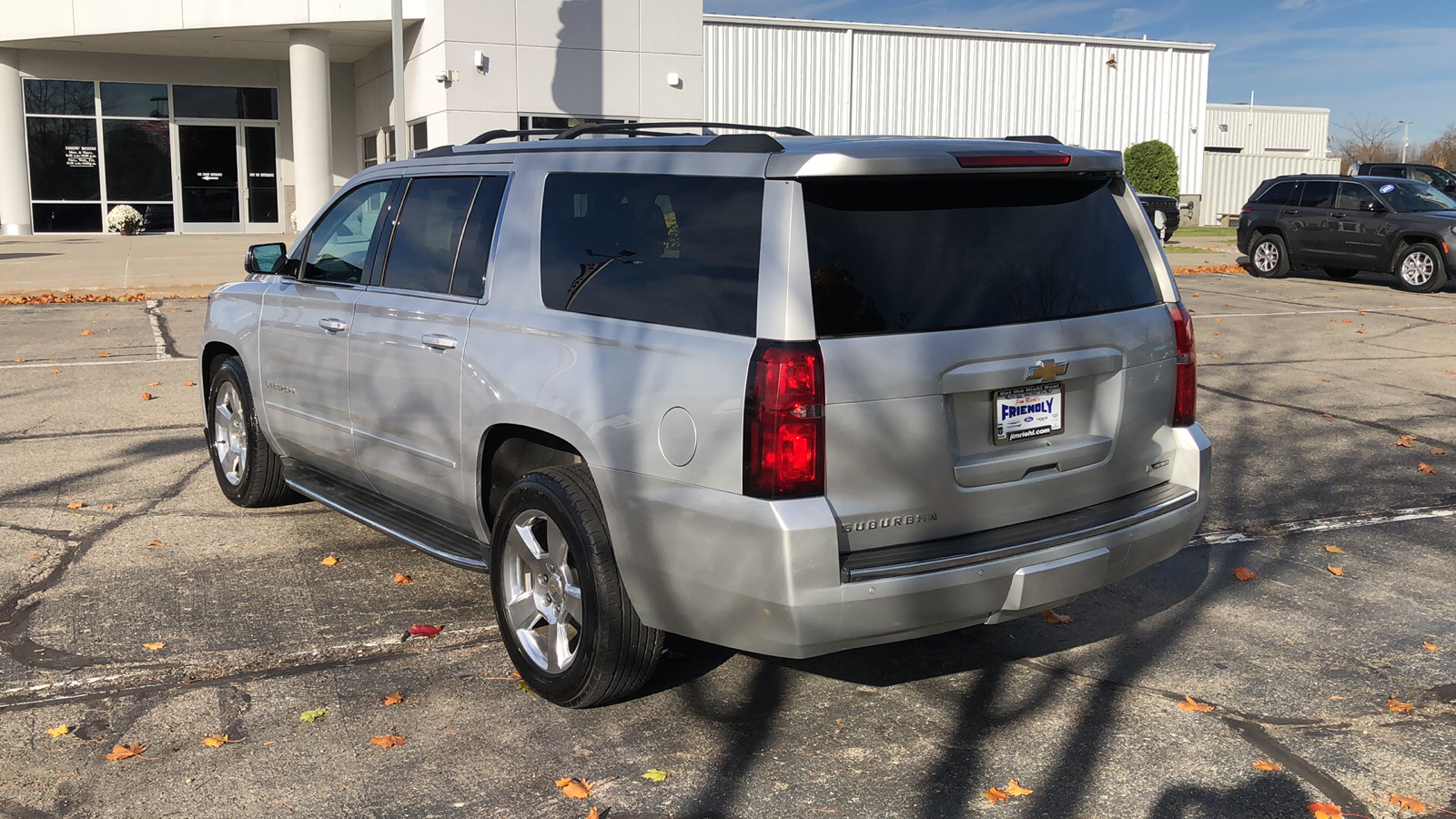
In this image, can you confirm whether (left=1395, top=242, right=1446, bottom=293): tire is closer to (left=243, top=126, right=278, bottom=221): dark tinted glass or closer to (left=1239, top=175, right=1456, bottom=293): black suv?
(left=1239, top=175, right=1456, bottom=293): black suv

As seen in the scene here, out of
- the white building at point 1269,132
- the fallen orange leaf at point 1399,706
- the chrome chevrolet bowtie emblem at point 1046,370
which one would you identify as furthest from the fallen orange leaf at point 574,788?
the white building at point 1269,132

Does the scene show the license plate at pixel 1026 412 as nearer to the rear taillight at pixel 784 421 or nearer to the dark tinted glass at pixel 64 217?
the rear taillight at pixel 784 421

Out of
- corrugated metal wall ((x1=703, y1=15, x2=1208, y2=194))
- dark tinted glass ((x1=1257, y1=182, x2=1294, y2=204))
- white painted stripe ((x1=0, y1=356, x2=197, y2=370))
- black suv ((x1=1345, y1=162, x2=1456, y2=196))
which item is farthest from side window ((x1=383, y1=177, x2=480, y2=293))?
corrugated metal wall ((x1=703, y1=15, x2=1208, y2=194))

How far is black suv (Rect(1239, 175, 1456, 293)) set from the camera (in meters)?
19.0

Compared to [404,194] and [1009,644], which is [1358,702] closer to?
[1009,644]

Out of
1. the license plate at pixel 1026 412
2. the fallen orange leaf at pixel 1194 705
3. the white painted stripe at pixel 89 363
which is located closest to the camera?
the license plate at pixel 1026 412

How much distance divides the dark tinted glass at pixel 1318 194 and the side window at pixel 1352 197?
0.14 meters

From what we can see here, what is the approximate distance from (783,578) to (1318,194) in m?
20.3

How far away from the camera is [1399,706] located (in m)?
4.21

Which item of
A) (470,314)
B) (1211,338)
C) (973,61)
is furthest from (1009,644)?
(973,61)

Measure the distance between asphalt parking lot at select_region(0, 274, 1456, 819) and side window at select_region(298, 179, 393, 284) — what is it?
1301mm

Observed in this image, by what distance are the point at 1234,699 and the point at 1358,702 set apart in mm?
417

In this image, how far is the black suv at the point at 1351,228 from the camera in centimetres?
1895

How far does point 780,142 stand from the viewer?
11.8 ft
